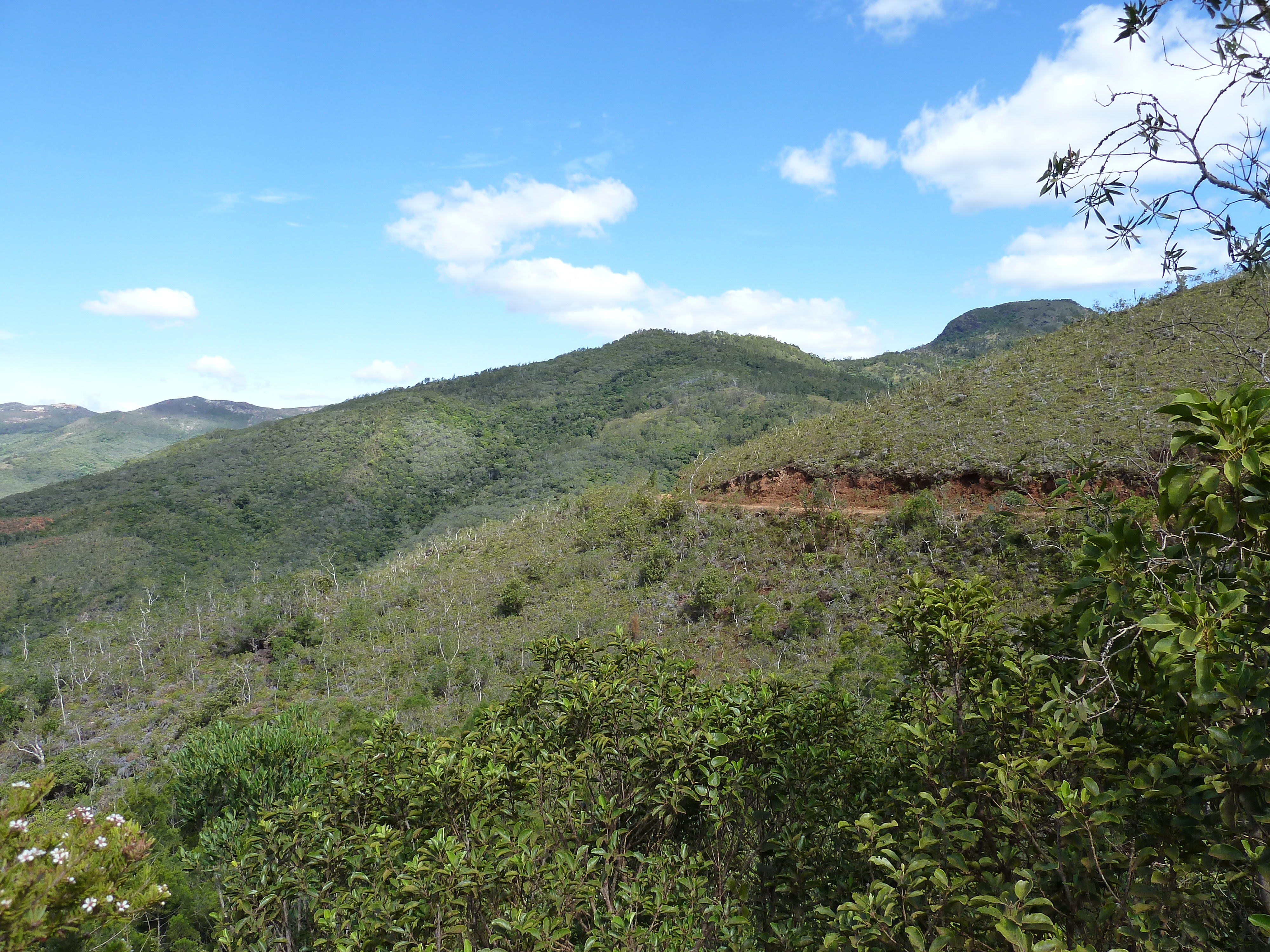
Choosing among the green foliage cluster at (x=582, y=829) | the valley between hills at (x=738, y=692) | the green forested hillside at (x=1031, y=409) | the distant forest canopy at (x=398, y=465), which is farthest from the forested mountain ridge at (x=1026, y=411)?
the green foliage cluster at (x=582, y=829)

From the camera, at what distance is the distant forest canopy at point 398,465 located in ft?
202

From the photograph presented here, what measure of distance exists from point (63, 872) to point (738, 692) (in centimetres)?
403

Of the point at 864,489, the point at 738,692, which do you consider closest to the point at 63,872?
the point at 738,692

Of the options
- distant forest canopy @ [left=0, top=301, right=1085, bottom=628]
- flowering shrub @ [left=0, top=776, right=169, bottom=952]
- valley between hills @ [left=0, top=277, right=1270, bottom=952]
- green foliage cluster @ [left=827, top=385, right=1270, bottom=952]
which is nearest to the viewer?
green foliage cluster @ [left=827, top=385, right=1270, bottom=952]

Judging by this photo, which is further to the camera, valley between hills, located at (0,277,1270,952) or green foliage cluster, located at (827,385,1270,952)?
valley between hills, located at (0,277,1270,952)

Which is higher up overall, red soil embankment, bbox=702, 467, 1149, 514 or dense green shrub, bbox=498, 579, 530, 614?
red soil embankment, bbox=702, 467, 1149, 514

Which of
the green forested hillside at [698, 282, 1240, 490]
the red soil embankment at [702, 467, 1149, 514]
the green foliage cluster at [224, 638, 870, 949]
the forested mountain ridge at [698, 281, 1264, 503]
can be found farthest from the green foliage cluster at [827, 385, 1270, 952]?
the forested mountain ridge at [698, 281, 1264, 503]

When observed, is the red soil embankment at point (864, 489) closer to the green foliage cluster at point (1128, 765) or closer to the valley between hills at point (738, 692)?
the valley between hills at point (738, 692)

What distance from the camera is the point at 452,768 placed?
3773mm

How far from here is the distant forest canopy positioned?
61531 millimetres

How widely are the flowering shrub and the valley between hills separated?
632mm

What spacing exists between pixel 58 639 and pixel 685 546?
4652 cm

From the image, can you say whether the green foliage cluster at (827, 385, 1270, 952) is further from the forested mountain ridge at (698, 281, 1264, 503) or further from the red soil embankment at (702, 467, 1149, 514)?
the forested mountain ridge at (698, 281, 1264, 503)

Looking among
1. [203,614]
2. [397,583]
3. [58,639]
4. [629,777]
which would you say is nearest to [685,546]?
[397,583]
